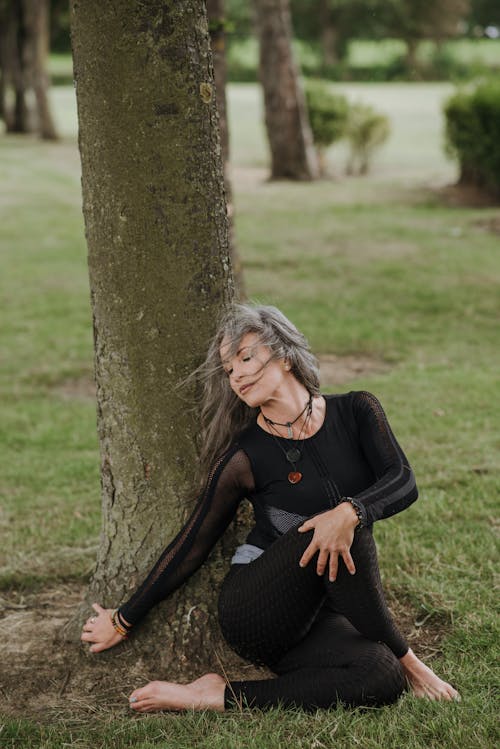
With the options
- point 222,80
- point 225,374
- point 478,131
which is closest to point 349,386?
point 222,80

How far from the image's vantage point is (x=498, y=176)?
14836mm

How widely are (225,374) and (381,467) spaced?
58 centimetres

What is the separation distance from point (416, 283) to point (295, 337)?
6.76 meters

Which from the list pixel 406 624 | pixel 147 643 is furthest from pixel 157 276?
pixel 406 624

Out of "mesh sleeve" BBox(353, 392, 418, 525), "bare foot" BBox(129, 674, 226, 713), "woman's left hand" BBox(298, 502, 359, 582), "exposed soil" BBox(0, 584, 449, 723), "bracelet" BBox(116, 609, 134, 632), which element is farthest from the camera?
"bracelet" BBox(116, 609, 134, 632)

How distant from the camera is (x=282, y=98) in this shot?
17.1m

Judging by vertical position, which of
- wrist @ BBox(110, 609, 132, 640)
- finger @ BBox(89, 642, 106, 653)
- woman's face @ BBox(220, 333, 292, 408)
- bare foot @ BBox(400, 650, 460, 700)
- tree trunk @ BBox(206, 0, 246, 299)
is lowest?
finger @ BBox(89, 642, 106, 653)

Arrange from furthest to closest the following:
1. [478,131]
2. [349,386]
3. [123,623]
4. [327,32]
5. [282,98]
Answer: [327,32]
[282,98]
[478,131]
[349,386]
[123,623]

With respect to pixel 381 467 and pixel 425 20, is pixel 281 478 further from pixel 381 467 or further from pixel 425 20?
pixel 425 20

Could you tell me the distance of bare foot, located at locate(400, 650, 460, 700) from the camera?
9.80 feet

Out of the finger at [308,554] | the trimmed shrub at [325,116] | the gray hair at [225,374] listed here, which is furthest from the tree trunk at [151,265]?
the trimmed shrub at [325,116]

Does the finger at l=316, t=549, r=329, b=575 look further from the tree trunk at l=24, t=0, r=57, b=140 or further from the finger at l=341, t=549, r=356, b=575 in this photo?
the tree trunk at l=24, t=0, r=57, b=140

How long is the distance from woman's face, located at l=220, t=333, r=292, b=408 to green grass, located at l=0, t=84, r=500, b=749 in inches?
19.9

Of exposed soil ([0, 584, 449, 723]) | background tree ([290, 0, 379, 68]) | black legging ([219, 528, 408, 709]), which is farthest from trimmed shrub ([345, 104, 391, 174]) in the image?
background tree ([290, 0, 379, 68])
